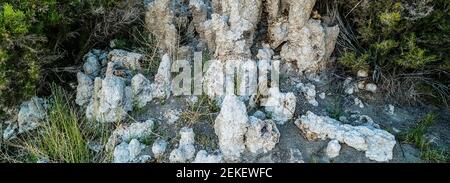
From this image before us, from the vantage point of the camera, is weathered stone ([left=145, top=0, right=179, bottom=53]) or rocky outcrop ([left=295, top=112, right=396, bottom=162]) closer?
rocky outcrop ([left=295, top=112, right=396, bottom=162])

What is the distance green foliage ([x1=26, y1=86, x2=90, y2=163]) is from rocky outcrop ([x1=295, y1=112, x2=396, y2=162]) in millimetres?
1994

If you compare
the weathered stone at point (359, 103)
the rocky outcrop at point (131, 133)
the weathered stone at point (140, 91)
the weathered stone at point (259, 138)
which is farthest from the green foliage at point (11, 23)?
the weathered stone at point (359, 103)

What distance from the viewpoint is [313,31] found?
203 inches

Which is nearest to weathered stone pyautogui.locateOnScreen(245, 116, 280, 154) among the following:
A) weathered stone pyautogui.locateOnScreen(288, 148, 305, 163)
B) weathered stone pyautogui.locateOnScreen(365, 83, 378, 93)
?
Result: weathered stone pyautogui.locateOnScreen(288, 148, 305, 163)

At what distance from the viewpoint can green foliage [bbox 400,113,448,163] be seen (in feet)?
14.6

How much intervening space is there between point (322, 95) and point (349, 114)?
0.34 metres

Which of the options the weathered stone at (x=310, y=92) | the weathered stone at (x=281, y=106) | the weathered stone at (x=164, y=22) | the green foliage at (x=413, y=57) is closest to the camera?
the weathered stone at (x=281, y=106)

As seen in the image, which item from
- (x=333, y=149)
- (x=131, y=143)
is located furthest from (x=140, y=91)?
(x=333, y=149)

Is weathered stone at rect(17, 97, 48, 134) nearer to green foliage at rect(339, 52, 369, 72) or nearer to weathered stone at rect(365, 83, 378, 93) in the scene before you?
green foliage at rect(339, 52, 369, 72)

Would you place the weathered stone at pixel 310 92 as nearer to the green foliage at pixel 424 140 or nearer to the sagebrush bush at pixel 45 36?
the green foliage at pixel 424 140

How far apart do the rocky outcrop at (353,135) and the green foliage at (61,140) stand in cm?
199

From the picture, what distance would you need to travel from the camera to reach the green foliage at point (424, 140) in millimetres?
4449

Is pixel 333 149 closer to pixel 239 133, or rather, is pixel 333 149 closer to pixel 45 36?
pixel 239 133

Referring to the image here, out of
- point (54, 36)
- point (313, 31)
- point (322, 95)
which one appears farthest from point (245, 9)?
point (54, 36)
